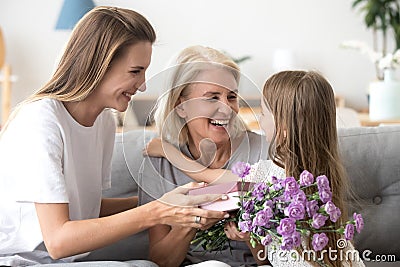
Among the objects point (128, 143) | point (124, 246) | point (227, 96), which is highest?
point (227, 96)

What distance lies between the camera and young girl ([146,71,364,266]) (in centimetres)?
177

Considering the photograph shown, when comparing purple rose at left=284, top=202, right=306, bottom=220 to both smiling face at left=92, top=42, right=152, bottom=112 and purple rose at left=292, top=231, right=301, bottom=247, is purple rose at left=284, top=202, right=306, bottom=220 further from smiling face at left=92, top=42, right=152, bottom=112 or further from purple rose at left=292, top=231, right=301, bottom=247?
smiling face at left=92, top=42, right=152, bottom=112

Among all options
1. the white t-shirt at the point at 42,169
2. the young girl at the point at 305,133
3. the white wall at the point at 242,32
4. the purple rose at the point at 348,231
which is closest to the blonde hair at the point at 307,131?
the young girl at the point at 305,133

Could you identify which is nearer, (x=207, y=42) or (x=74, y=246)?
(x=74, y=246)

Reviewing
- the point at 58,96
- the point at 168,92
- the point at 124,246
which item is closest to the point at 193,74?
the point at 168,92

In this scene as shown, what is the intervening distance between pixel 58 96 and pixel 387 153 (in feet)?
3.12

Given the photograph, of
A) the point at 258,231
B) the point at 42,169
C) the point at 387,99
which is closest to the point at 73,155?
the point at 42,169

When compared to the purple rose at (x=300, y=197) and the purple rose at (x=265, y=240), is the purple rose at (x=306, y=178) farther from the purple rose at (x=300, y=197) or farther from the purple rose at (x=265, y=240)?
the purple rose at (x=265, y=240)

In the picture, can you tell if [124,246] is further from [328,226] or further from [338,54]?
[338,54]

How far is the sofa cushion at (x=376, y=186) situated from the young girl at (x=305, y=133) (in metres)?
0.29

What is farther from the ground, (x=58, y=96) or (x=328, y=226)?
(x=58, y=96)

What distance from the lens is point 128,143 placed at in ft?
6.20

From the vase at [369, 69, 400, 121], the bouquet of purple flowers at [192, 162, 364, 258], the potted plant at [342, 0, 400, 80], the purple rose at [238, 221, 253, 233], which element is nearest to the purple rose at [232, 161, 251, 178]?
the bouquet of purple flowers at [192, 162, 364, 258]

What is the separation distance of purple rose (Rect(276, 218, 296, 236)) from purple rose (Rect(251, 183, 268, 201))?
0.30 ft
